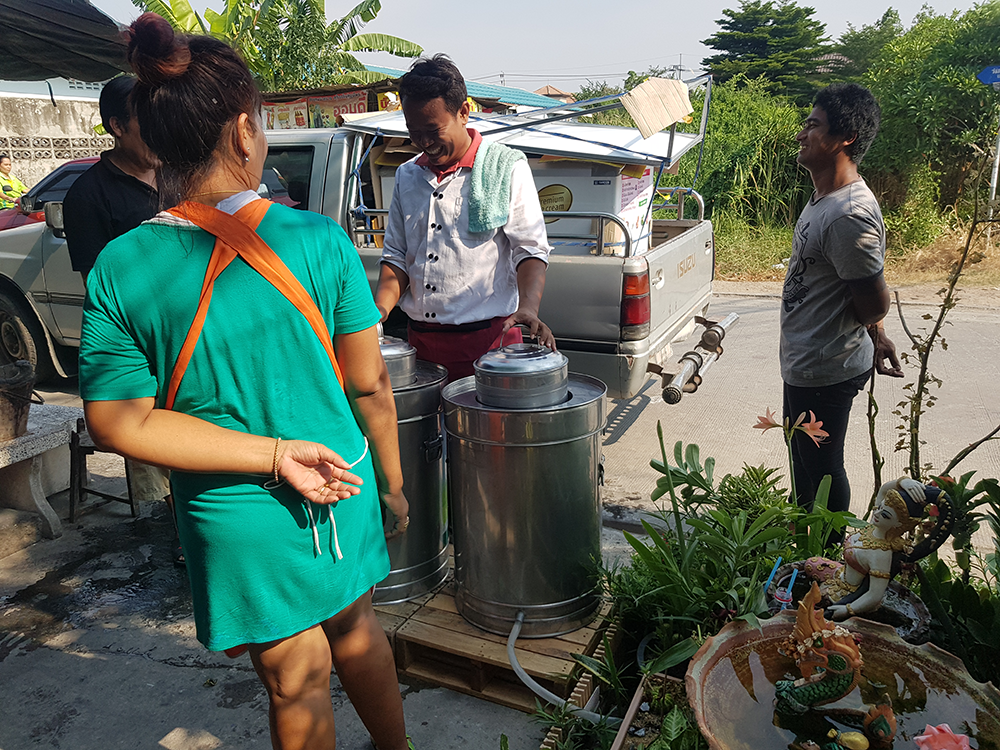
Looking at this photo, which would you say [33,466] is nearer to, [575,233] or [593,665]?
[593,665]

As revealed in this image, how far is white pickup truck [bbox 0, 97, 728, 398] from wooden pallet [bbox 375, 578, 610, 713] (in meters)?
1.95

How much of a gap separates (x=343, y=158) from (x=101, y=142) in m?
14.2

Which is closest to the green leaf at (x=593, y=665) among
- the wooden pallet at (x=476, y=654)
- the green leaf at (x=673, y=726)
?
the wooden pallet at (x=476, y=654)

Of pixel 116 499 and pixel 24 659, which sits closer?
pixel 24 659

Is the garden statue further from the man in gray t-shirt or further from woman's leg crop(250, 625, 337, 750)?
woman's leg crop(250, 625, 337, 750)

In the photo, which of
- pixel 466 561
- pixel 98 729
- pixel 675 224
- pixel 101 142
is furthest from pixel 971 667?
pixel 101 142

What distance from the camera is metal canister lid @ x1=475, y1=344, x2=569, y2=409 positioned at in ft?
7.84

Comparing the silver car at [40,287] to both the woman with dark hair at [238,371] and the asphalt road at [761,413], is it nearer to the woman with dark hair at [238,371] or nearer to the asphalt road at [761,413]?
the asphalt road at [761,413]

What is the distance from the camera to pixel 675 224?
20.2 ft

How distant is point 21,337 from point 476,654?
571 cm

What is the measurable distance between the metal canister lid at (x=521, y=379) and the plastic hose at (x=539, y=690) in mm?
749

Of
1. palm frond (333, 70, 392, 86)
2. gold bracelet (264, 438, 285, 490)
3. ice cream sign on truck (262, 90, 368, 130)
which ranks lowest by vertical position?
gold bracelet (264, 438, 285, 490)

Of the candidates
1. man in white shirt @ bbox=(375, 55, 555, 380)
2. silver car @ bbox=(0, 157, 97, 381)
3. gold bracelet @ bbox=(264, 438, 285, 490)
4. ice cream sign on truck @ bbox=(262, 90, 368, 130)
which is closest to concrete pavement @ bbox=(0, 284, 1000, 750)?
gold bracelet @ bbox=(264, 438, 285, 490)

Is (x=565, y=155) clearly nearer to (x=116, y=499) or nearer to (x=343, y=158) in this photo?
(x=343, y=158)
